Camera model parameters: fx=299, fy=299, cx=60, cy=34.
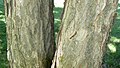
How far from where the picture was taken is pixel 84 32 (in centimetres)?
232

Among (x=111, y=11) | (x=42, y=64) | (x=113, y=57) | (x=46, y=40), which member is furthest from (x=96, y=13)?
(x=113, y=57)

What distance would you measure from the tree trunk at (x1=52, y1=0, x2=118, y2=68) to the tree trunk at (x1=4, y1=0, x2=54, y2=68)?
233mm

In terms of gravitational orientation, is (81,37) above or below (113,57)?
above

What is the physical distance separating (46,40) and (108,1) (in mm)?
821

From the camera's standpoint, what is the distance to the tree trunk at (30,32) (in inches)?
100

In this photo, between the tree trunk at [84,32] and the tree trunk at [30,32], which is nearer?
the tree trunk at [84,32]

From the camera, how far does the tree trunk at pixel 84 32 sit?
2.22 meters

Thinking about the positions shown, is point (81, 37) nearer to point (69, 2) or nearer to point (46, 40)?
point (69, 2)

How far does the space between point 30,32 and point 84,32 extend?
55 centimetres

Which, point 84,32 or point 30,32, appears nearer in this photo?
point 84,32

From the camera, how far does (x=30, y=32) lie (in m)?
2.64

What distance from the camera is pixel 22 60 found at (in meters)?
2.79

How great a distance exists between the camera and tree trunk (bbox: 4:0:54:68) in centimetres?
255

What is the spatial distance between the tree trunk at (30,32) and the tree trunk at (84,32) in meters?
0.23
